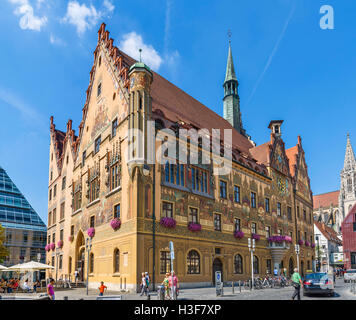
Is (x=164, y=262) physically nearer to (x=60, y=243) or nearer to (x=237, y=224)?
(x=237, y=224)

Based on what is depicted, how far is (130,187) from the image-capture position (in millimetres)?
25391

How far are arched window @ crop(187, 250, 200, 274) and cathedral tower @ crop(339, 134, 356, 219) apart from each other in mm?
107938

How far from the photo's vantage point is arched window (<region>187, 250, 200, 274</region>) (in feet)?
89.8

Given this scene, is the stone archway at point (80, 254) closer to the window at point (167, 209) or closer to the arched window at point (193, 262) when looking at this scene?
the arched window at point (193, 262)

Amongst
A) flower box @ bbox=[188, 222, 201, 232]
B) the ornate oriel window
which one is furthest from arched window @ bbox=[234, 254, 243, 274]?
the ornate oriel window

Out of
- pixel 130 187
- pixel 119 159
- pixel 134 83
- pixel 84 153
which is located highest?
pixel 134 83

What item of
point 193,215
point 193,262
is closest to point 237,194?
point 193,215

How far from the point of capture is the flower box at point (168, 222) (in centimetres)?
2561

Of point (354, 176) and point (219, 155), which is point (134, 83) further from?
point (354, 176)

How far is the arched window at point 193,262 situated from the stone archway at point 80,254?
37.2 feet

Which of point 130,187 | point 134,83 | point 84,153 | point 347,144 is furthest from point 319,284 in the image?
point 347,144

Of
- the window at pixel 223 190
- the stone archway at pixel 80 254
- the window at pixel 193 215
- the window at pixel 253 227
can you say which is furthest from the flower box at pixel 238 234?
the stone archway at pixel 80 254

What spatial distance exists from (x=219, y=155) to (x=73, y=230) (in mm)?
16861

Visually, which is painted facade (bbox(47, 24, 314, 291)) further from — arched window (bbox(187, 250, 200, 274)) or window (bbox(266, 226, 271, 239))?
window (bbox(266, 226, 271, 239))
